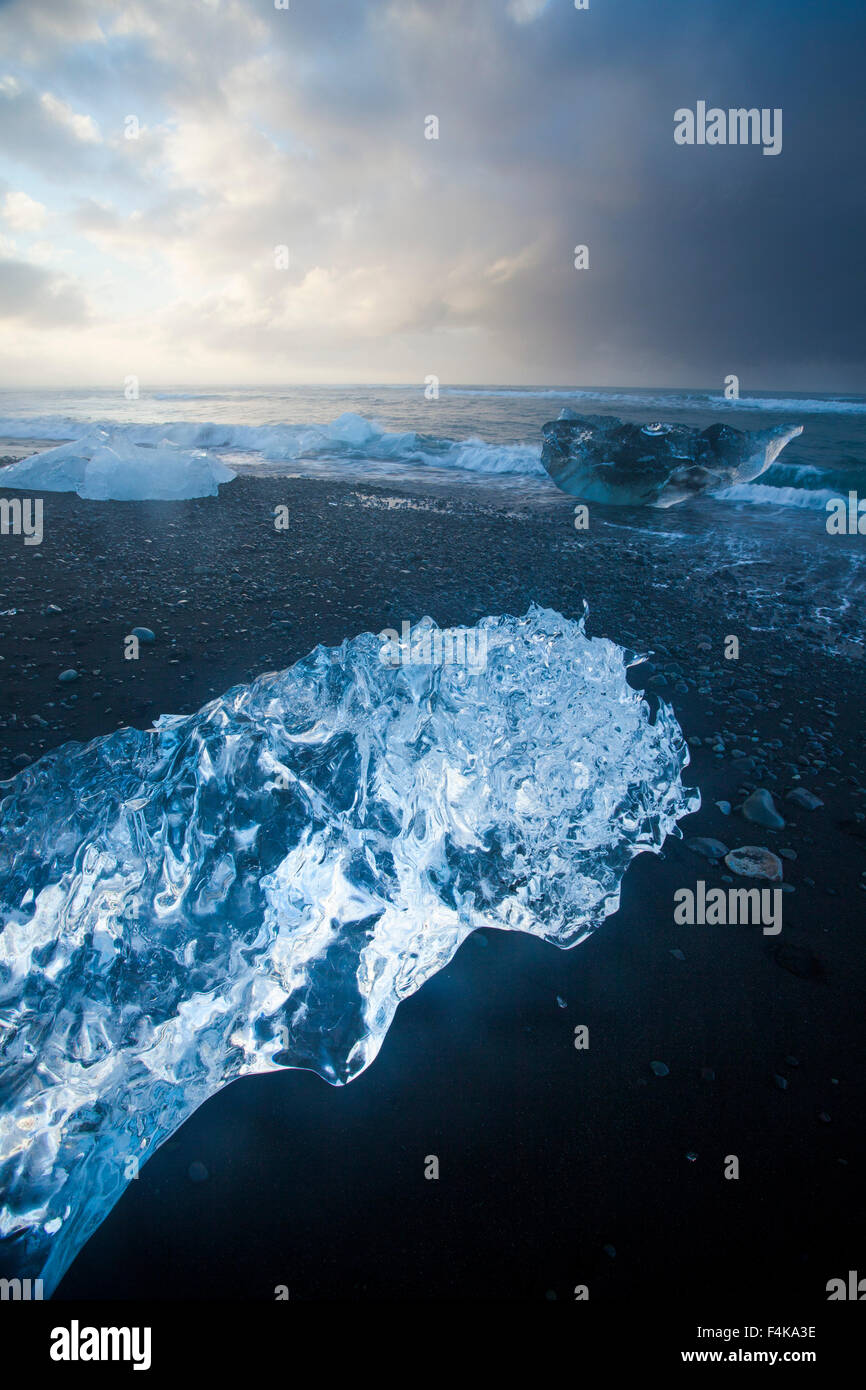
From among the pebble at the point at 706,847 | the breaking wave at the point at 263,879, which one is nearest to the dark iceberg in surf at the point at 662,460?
the breaking wave at the point at 263,879

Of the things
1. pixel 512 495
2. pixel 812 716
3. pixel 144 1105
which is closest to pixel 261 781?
pixel 144 1105

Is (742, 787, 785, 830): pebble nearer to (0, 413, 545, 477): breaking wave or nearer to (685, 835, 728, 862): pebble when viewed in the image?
(685, 835, 728, 862): pebble

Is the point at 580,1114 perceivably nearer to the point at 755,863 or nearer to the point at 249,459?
the point at 755,863

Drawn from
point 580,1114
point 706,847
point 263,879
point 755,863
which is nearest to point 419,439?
point 706,847

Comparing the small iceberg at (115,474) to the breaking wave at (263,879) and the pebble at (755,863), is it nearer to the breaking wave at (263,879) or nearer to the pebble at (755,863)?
the breaking wave at (263,879)
